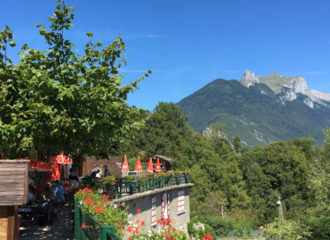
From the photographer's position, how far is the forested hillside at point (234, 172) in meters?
49.1

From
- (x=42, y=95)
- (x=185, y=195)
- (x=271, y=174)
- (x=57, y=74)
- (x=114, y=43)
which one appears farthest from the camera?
(x=271, y=174)

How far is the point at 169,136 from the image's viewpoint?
180 ft

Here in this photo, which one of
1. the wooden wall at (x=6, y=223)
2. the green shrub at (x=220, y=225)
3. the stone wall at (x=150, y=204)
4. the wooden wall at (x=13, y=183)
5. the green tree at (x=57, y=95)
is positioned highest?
the green tree at (x=57, y=95)

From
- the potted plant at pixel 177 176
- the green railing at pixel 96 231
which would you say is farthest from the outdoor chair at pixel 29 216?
the potted plant at pixel 177 176

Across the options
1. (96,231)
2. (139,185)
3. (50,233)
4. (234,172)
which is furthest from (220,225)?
(96,231)

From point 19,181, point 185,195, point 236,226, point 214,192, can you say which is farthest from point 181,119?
point 19,181

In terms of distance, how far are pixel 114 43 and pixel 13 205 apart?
573 centimetres

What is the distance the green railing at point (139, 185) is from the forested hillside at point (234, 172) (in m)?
20.2

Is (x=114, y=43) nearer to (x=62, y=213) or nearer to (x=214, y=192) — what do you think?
(x=62, y=213)

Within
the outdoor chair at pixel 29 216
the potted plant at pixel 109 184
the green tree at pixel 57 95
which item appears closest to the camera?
the green tree at pixel 57 95

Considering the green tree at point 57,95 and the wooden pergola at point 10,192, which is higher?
the green tree at point 57,95

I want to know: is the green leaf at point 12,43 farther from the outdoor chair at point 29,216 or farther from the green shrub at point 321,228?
the green shrub at point 321,228

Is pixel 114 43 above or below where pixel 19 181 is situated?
above

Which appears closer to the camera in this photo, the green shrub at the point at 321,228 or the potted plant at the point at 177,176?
the green shrub at the point at 321,228
